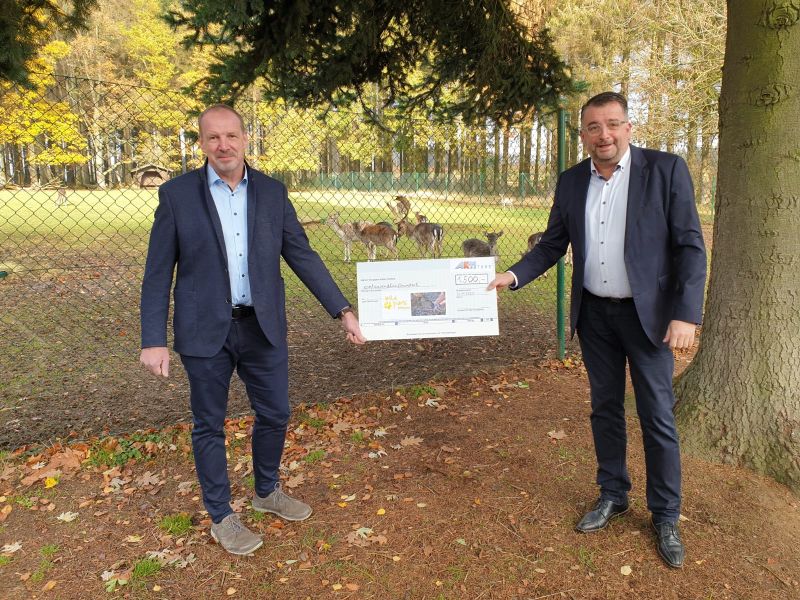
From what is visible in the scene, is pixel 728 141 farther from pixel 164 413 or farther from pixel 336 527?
pixel 164 413

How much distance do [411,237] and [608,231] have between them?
9.55m

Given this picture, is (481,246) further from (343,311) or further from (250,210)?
(250,210)

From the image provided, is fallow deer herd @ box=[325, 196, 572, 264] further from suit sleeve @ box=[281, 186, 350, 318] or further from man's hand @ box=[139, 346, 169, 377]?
man's hand @ box=[139, 346, 169, 377]

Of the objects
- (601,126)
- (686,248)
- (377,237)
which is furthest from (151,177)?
(686,248)

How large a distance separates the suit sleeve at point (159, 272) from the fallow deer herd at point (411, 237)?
24.1 feet

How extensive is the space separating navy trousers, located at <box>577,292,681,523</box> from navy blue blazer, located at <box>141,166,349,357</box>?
1.69 meters

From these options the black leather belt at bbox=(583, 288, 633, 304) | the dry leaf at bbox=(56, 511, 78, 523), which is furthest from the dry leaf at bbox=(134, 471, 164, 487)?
the black leather belt at bbox=(583, 288, 633, 304)

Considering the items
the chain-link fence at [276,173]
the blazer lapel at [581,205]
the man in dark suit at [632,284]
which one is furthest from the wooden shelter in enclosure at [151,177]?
the man in dark suit at [632,284]

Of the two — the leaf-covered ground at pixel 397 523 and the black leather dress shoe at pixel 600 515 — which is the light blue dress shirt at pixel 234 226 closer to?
the leaf-covered ground at pixel 397 523

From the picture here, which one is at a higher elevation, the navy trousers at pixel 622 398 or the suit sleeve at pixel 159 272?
the suit sleeve at pixel 159 272

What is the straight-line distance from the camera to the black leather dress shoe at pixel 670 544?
2689mm

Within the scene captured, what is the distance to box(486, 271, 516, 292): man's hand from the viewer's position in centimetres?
323

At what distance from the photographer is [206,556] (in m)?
2.95

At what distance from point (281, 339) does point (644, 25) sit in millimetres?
19576
